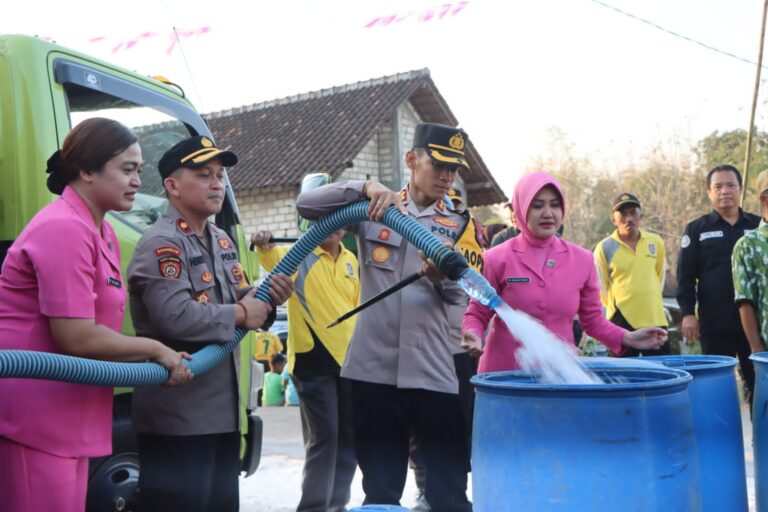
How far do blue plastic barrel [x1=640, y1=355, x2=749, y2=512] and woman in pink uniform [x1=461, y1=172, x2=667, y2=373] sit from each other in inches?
21.8

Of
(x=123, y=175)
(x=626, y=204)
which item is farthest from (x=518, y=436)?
(x=626, y=204)

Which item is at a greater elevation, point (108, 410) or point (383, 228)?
point (383, 228)

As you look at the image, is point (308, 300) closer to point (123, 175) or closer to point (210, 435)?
point (210, 435)

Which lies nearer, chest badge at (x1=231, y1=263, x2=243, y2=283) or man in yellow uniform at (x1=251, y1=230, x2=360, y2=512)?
chest badge at (x1=231, y1=263, x2=243, y2=283)

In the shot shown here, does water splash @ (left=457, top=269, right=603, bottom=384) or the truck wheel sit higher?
water splash @ (left=457, top=269, right=603, bottom=384)

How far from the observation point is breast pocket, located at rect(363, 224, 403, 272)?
3.65 meters

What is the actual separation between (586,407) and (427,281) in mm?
1483

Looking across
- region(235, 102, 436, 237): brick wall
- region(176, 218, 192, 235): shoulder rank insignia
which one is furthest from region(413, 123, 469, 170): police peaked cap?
region(235, 102, 436, 237): brick wall

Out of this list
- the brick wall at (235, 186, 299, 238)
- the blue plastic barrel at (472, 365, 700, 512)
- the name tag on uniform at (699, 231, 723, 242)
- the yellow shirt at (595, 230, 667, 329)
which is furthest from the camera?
the brick wall at (235, 186, 299, 238)

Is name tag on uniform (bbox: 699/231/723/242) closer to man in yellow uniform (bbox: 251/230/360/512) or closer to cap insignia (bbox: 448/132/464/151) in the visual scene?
man in yellow uniform (bbox: 251/230/360/512)

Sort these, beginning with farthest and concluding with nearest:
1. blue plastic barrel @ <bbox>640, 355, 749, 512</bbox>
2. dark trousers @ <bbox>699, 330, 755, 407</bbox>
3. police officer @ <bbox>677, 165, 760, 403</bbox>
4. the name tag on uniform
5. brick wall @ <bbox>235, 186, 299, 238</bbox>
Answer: brick wall @ <bbox>235, 186, 299, 238</bbox>, the name tag on uniform, police officer @ <bbox>677, 165, 760, 403</bbox>, dark trousers @ <bbox>699, 330, 755, 407</bbox>, blue plastic barrel @ <bbox>640, 355, 749, 512</bbox>

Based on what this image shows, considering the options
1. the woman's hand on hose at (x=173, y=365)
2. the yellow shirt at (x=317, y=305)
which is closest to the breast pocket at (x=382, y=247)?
the woman's hand on hose at (x=173, y=365)

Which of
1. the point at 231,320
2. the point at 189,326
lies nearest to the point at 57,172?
the point at 189,326

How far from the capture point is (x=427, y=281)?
3.62 metres
